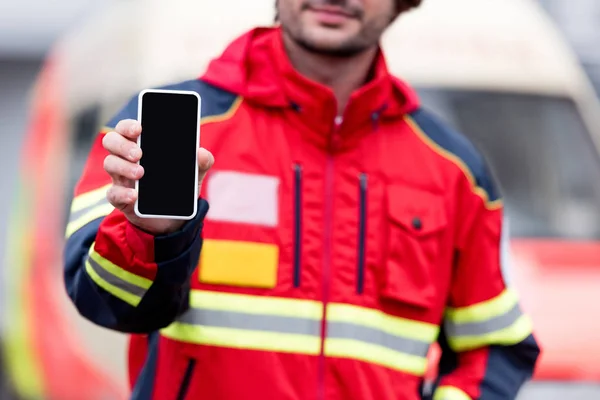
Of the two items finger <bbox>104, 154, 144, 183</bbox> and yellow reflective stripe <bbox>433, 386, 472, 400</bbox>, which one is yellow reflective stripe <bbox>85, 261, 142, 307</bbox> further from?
yellow reflective stripe <bbox>433, 386, 472, 400</bbox>

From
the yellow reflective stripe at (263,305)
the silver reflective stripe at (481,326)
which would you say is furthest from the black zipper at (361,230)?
the silver reflective stripe at (481,326)

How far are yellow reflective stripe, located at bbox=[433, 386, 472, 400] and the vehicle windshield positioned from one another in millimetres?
2551

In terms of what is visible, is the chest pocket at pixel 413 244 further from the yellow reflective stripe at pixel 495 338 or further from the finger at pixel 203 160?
the finger at pixel 203 160

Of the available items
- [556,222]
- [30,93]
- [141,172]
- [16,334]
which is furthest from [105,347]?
[30,93]

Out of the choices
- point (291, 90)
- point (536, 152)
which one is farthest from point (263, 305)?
point (536, 152)

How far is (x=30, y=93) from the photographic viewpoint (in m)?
15.1

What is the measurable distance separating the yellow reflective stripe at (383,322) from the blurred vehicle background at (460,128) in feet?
5.18

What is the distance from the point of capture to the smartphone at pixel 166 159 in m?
2.85

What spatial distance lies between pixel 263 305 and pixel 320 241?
19 centimetres

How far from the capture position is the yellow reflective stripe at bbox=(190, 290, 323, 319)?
3.31 metres

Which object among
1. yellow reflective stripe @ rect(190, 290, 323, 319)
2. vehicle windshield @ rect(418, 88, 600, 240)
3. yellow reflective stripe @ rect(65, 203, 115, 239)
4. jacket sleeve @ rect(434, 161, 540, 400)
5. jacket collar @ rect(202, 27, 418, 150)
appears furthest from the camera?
vehicle windshield @ rect(418, 88, 600, 240)

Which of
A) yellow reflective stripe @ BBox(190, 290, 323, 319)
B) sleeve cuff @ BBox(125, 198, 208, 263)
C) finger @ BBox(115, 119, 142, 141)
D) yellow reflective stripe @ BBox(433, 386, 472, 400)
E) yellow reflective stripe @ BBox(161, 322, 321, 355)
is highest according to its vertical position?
finger @ BBox(115, 119, 142, 141)

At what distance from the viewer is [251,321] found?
332 centimetres

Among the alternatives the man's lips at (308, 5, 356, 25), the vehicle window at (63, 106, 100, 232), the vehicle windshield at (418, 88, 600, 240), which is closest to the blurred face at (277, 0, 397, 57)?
the man's lips at (308, 5, 356, 25)
